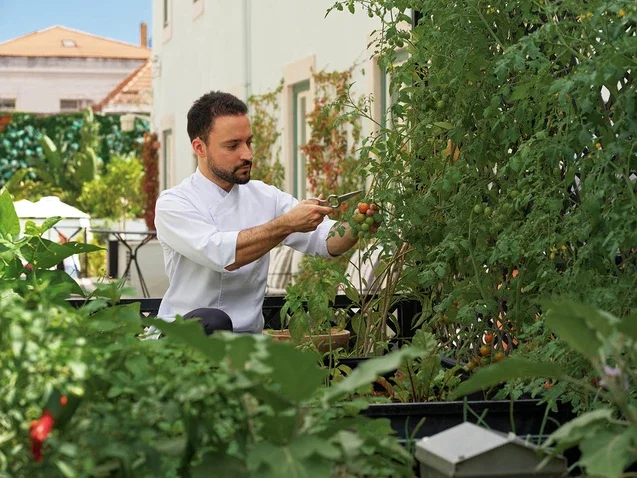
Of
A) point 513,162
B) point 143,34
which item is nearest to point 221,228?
point 513,162

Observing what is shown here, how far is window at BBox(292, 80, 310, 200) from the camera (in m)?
11.0

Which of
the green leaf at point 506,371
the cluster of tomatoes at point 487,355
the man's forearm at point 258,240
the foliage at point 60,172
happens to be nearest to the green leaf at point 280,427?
the green leaf at point 506,371

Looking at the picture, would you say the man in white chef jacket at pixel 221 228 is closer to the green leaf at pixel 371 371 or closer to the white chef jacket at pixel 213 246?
the white chef jacket at pixel 213 246

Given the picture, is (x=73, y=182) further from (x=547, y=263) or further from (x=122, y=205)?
(x=547, y=263)

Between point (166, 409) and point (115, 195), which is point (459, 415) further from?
point (115, 195)

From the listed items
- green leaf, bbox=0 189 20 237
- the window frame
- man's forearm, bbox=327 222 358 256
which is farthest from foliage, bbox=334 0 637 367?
the window frame

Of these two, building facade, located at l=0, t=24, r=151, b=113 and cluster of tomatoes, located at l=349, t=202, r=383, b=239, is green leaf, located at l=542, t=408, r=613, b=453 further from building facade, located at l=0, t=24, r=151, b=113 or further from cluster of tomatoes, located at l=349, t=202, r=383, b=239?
building facade, located at l=0, t=24, r=151, b=113

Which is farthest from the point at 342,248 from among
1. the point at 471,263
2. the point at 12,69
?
the point at 12,69

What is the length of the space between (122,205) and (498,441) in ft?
74.4

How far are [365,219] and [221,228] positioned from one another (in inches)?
41.7

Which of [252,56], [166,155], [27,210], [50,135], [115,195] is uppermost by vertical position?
[252,56]

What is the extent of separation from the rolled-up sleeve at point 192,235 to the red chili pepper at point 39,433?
2.73 m

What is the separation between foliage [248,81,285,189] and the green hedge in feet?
71.8

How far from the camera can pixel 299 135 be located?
1119 centimetres
